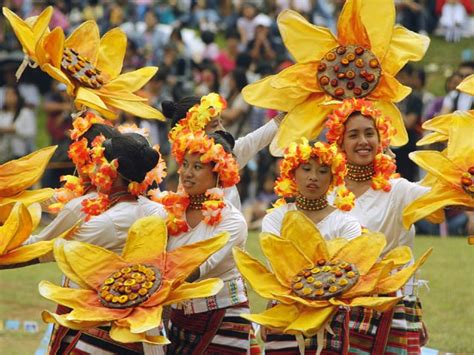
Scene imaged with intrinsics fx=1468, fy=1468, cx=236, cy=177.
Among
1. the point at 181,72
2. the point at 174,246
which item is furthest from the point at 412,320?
the point at 181,72

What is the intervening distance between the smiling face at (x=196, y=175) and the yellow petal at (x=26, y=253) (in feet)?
2.19

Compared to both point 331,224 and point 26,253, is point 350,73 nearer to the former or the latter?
point 331,224

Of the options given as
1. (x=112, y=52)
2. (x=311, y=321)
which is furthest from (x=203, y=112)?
(x=311, y=321)

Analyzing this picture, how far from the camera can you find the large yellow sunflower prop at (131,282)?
5953 mm

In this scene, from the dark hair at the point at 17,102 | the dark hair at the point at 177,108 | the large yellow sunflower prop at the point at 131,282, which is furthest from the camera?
the dark hair at the point at 17,102

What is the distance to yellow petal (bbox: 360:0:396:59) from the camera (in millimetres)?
7277

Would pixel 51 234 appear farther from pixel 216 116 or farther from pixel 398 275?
pixel 398 275

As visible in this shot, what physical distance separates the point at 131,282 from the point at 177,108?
5.52ft

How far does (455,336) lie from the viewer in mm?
9273

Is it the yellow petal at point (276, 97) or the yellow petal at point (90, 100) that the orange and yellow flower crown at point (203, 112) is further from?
the yellow petal at point (90, 100)

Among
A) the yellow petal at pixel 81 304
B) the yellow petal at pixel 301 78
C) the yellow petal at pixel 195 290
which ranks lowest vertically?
the yellow petal at pixel 81 304

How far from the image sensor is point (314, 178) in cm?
655

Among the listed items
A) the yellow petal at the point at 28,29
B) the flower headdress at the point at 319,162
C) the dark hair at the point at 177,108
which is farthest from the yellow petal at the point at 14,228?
the dark hair at the point at 177,108

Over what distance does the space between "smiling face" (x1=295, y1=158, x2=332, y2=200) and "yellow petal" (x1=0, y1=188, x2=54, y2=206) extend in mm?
1159
